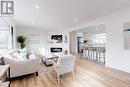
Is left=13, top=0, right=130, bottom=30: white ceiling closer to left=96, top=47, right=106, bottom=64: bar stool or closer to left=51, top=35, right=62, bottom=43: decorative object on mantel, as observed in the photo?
left=96, top=47, right=106, bottom=64: bar stool

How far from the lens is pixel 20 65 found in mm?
3656

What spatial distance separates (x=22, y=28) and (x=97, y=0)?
28.4 ft

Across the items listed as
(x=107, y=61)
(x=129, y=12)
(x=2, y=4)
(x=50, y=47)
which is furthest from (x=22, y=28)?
(x=129, y=12)

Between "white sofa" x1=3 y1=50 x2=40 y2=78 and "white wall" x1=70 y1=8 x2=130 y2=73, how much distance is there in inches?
140

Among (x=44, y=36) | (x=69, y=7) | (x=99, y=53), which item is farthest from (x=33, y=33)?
(x=69, y=7)

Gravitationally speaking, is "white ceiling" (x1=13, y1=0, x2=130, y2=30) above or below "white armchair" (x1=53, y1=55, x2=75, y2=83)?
above

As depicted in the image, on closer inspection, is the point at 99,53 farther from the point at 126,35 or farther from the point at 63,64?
the point at 63,64

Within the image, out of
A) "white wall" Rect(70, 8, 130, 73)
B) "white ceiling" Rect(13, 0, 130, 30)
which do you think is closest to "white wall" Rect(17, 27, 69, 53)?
"white ceiling" Rect(13, 0, 130, 30)

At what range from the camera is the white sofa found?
138 inches

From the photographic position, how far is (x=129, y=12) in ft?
14.6

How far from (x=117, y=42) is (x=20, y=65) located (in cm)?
421

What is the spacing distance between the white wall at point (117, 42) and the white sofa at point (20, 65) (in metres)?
3.56

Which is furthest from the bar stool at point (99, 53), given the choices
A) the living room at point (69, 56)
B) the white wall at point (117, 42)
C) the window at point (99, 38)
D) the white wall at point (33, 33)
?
the white wall at point (33, 33)

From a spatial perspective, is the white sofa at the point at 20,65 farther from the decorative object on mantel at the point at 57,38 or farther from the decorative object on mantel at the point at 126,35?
the decorative object on mantel at the point at 57,38
